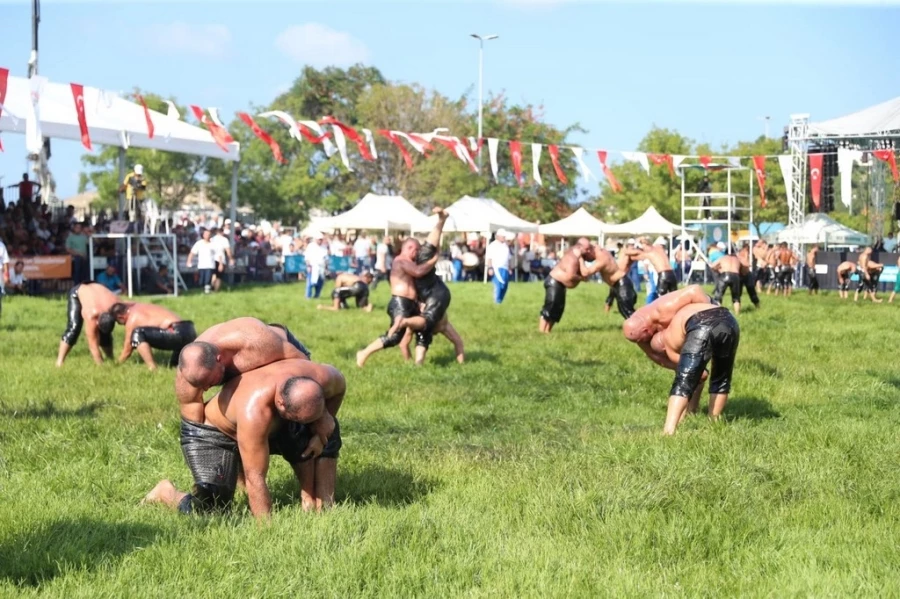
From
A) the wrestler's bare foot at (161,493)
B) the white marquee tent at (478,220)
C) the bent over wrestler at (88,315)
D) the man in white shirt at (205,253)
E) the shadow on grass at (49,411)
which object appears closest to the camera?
the wrestler's bare foot at (161,493)

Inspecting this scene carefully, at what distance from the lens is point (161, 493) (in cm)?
589

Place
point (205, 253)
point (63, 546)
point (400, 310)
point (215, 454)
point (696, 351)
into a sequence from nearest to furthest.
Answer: point (63, 546) → point (215, 454) → point (696, 351) → point (400, 310) → point (205, 253)

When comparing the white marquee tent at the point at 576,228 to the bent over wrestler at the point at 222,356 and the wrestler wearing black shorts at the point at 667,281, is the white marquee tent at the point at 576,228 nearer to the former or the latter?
the wrestler wearing black shorts at the point at 667,281

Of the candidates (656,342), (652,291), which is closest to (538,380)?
(656,342)

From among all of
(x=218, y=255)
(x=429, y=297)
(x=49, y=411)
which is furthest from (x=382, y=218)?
(x=49, y=411)

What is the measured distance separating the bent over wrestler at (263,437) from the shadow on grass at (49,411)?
3.31m

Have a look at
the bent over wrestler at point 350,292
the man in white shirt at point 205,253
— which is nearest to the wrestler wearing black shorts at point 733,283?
the bent over wrestler at point 350,292

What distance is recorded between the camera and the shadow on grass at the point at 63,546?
4.62 metres

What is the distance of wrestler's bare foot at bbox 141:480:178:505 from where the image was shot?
5844mm

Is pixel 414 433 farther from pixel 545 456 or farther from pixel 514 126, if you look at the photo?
pixel 514 126

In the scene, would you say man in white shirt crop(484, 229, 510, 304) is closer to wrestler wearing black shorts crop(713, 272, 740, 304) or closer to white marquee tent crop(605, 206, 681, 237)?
wrestler wearing black shorts crop(713, 272, 740, 304)

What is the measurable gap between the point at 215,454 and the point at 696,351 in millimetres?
3833

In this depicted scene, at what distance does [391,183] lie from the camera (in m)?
51.9

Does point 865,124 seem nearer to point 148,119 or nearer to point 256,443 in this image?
point 148,119
